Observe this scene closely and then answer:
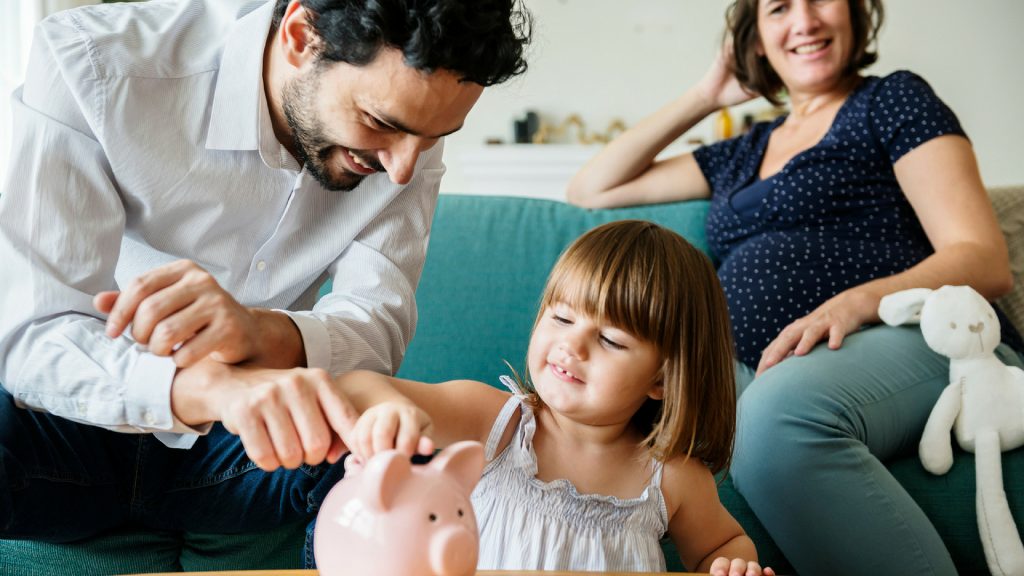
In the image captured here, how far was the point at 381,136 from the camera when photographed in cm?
115

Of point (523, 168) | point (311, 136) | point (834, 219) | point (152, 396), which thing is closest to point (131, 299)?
point (152, 396)

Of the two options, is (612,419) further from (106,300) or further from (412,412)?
(106,300)

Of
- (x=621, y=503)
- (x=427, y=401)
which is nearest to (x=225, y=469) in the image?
(x=427, y=401)

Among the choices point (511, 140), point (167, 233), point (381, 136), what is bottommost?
point (511, 140)

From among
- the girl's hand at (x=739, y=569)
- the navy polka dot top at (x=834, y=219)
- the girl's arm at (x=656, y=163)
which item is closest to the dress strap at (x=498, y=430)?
the girl's hand at (x=739, y=569)

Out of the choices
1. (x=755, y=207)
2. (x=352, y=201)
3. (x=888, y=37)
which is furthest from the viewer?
(x=888, y=37)

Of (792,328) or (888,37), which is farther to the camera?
(888,37)

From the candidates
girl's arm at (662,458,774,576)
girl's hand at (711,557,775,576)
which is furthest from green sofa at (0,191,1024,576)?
girl's hand at (711,557,775,576)

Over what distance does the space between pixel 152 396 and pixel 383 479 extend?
37 centimetres

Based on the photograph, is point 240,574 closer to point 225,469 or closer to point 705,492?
point 225,469

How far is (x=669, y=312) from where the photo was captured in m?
1.20

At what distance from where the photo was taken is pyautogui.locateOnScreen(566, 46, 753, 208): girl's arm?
7.16 feet

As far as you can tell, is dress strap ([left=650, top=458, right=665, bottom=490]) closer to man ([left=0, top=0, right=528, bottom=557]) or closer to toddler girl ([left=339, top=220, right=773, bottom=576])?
toddler girl ([left=339, top=220, right=773, bottom=576])

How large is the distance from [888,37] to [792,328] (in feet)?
10.6
